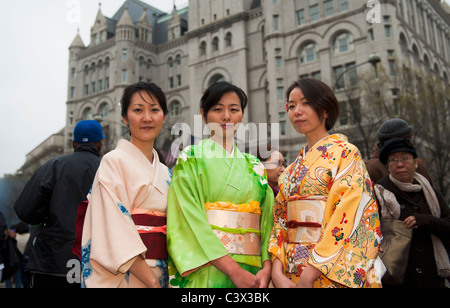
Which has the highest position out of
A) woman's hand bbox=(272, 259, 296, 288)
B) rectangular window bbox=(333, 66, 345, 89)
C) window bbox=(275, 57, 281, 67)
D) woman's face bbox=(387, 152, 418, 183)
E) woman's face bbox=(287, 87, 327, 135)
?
window bbox=(275, 57, 281, 67)

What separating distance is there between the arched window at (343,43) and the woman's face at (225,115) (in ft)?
88.6

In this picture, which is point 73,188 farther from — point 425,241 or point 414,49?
point 414,49

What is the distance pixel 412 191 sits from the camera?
12.9 feet

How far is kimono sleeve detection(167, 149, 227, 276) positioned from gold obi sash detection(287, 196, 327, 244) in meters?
0.60

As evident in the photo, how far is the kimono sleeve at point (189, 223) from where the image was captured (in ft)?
8.66

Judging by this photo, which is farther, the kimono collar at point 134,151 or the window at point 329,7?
the window at point 329,7

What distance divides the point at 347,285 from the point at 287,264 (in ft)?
1.74

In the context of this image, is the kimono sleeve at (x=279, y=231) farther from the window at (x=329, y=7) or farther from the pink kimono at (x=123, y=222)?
the window at (x=329, y=7)

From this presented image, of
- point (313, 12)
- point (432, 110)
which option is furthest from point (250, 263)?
point (313, 12)

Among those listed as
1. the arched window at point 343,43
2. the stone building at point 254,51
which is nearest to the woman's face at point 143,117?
the stone building at point 254,51

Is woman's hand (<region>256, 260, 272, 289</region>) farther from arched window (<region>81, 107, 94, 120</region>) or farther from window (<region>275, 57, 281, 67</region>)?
arched window (<region>81, 107, 94, 120</region>)

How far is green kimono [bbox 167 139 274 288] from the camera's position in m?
2.67

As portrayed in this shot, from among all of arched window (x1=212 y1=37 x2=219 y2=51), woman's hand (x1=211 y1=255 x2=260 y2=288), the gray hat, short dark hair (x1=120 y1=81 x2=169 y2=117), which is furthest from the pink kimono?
arched window (x1=212 y1=37 x2=219 y2=51)

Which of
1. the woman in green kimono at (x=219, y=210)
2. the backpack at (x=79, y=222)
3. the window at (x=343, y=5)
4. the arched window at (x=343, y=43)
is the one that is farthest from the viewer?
the window at (x=343, y=5)
